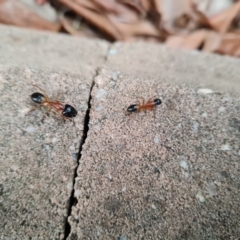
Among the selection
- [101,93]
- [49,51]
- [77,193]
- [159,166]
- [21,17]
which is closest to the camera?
[77,193]

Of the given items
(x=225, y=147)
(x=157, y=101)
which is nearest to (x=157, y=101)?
(x=157, y=101)

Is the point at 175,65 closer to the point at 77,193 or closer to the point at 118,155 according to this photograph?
the point at 118,155

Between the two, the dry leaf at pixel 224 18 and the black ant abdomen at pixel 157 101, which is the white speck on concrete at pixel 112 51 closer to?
the black ant abdomen at pixel 157 101

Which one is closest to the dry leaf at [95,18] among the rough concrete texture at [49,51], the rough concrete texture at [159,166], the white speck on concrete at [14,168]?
the rough concrete texture at [49,51]

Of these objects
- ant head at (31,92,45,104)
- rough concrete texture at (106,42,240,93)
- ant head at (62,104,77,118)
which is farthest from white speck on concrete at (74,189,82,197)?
rough concrete texture at (106,42,240,93)

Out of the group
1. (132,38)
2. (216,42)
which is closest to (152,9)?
(132,38)

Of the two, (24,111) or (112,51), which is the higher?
(112,51)
